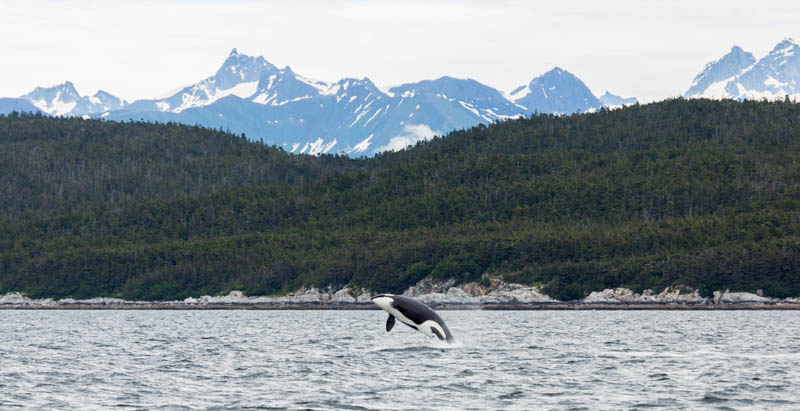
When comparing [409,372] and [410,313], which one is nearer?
[409,372]

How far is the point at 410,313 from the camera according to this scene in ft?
231

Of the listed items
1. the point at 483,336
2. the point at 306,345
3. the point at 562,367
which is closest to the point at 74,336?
the point at 306,345

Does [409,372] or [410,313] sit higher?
[410,313]

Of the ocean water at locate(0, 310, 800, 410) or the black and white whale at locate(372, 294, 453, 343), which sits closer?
the ocean water at locate(0, 310, 800, 410)

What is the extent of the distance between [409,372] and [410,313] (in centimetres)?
587

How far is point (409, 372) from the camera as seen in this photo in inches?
2569

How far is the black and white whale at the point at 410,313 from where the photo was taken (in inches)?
2729

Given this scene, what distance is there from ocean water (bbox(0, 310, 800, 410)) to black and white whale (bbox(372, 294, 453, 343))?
2021 mm

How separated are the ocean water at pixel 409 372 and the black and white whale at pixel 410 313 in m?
2.02

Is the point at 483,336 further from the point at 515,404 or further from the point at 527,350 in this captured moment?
A: the point at 515,404

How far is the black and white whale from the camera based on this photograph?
6931 cm

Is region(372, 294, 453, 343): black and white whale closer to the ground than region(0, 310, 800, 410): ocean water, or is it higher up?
higher up

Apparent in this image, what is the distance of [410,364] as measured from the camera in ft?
229

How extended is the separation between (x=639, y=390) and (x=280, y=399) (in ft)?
54.6
